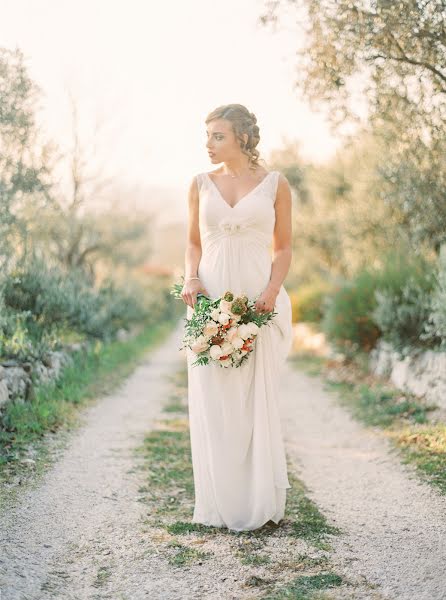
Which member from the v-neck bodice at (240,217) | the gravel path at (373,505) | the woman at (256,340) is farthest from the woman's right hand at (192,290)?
the gravel path at (373,505)

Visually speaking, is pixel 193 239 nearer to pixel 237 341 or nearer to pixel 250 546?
pixel 237 341

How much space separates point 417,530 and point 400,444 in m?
2.55

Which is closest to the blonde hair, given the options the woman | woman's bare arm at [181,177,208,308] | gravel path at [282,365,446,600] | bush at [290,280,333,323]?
the woman

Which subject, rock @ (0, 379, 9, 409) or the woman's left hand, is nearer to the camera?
the woman's left hand

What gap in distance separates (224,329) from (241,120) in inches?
51.8

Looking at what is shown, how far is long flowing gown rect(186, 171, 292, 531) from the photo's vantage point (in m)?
4.13

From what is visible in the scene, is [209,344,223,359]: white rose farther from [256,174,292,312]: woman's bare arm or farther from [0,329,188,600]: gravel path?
[0,329,188,600]: gravel path

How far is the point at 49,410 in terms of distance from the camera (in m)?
7.09

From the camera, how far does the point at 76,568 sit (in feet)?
11.8

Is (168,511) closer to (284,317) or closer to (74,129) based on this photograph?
(284,317)

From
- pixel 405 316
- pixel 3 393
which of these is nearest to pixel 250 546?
pixel 3 393

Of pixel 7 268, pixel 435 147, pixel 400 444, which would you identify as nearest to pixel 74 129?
pixel 7 268

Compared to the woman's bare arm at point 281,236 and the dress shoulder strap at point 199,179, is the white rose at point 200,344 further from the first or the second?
the dress shoulder strap at point 199,179

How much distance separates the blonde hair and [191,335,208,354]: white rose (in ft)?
4.05
